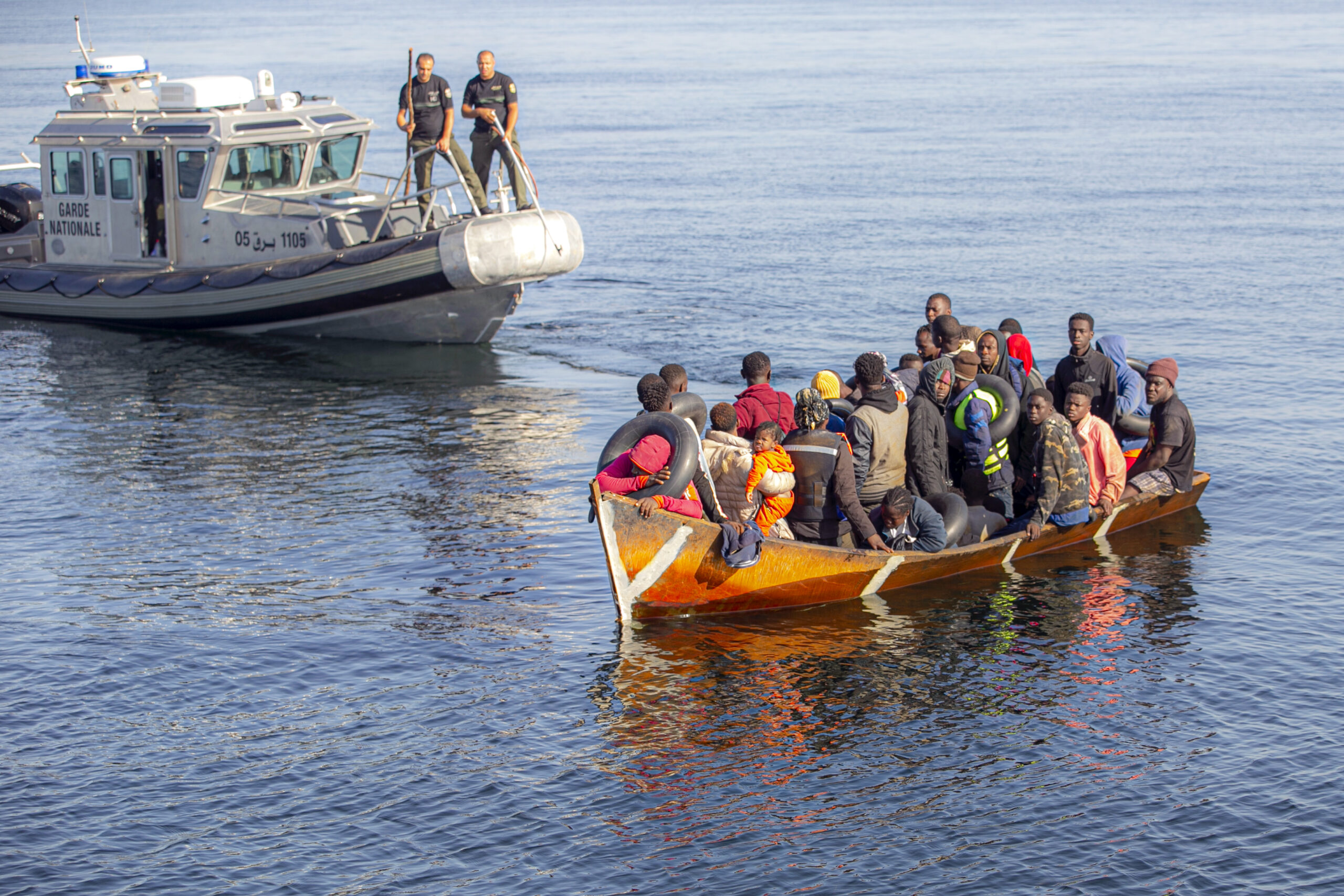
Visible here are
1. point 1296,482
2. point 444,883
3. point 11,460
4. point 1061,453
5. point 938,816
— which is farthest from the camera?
point 11,460

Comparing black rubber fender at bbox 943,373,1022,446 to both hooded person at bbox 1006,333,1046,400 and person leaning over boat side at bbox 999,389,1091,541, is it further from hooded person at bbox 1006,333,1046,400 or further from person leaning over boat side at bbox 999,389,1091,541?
hooded person at bbox 1006,333,1046,400

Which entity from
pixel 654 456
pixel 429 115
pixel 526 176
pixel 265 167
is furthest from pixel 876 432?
pixel 265 167

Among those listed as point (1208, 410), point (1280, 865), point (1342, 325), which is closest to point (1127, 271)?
point (1342, 325)

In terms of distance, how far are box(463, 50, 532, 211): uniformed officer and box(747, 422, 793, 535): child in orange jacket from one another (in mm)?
8994

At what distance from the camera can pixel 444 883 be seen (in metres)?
7.72

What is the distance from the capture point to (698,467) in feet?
35.1

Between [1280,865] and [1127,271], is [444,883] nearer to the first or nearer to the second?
[1280,865]

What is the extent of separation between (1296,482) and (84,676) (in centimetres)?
1156

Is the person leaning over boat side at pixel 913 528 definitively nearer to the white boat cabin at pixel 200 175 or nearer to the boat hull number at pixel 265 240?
the white boat cabin at pixel 200 175

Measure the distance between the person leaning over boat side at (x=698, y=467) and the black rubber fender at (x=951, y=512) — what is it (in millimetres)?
1912

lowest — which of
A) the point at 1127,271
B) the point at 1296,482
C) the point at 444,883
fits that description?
the point at 444,883

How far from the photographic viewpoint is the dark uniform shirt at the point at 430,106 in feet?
62.7

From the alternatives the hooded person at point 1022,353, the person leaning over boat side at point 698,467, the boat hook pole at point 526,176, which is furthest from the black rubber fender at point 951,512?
the boat hook pole at point 526,176

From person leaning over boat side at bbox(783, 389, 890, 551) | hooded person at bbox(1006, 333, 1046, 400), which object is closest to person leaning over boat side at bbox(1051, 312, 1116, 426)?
hooded person at bbox(1006, 333, 1046, 400)
